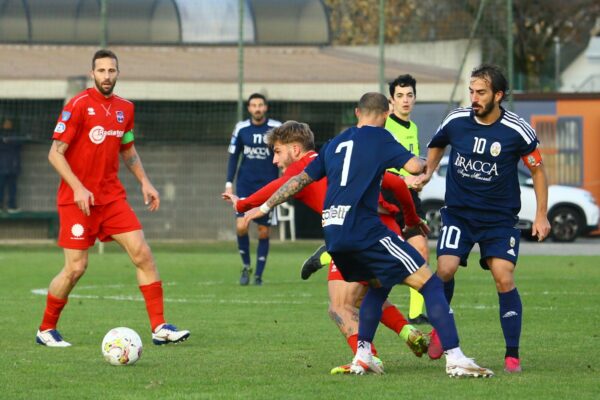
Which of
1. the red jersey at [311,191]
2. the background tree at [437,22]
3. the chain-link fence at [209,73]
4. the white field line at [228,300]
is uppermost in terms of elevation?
the background tree at [437,22]

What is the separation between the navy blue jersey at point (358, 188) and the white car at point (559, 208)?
20.6m

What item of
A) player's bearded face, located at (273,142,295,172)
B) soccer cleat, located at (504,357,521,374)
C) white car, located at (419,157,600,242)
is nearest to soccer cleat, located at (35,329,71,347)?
player's bearded face, located at (273,142,295,172)

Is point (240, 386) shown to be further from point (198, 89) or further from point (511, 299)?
point (198, 89)

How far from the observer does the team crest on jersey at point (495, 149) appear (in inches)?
345

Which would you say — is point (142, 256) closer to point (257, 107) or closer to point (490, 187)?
point (490, 187)

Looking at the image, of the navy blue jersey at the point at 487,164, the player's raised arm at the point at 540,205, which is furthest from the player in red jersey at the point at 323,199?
the player's raised arm at the point at 540,205

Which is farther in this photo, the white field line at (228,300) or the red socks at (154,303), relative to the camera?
the white field line at (228,300)

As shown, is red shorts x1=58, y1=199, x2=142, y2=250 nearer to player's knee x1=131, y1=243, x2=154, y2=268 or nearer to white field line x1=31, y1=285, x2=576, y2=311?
player's knee x1=131, y1=243, x2=154, y2=268

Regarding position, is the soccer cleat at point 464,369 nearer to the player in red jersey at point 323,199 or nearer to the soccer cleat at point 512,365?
the soccer cleat at point 512,365

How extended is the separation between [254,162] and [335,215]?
31.8ft

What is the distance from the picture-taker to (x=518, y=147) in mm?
8781

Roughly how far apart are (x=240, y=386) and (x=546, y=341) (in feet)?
11.0

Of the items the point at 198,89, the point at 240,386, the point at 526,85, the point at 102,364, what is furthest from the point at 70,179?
the point at 526,85

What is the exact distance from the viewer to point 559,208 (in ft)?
95.4
